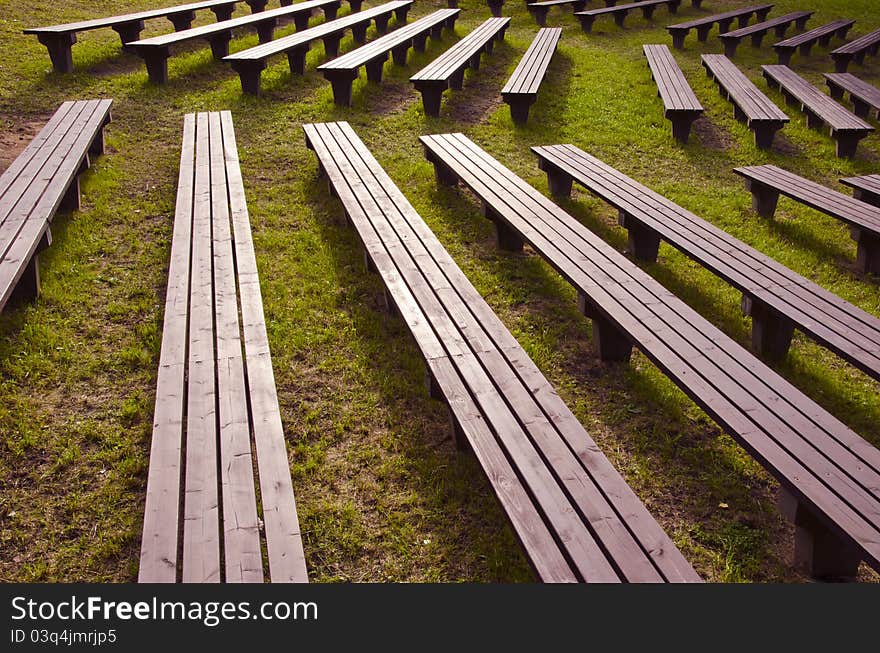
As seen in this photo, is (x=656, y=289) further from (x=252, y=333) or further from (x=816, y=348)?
(x=252, y=333)

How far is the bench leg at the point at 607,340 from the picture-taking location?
378 cm

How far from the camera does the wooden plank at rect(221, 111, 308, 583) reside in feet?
6.89

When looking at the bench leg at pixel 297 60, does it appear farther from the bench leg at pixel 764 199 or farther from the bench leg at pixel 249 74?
the bench leg at pixel 764 199

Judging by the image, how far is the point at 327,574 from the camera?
8.46 feet

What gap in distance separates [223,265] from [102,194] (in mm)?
2376

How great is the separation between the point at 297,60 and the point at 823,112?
253 inches

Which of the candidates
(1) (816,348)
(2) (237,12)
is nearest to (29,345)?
(1) (816,348)

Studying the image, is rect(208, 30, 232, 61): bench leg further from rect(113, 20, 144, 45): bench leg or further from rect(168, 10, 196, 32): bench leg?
rect(168, 10, 196, 32): bench leg

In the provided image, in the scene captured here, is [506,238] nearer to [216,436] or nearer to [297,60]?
[216,436]

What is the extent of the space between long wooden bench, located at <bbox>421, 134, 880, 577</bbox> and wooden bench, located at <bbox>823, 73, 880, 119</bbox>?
20.7 ft

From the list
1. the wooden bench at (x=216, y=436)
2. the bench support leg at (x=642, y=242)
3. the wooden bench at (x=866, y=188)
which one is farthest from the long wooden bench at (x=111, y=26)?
the wooden bench at (x=866, y=188)

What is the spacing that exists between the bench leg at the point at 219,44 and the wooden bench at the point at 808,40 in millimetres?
8998

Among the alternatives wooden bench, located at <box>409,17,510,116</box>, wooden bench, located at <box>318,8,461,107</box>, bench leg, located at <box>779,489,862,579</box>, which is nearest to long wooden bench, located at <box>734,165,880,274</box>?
bench leg, located at <box>779,489,862,579</box>

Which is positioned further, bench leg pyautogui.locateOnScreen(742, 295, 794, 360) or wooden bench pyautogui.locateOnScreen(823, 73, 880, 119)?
wooden bench pyautogui.locateOnScreen(823, 73, 880, 119)
